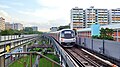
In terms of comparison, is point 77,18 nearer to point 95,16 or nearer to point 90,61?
point 95,16

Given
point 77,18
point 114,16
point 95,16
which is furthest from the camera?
point 95,16

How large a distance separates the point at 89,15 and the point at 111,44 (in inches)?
4190

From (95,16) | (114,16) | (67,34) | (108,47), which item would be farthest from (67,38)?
(114,16)

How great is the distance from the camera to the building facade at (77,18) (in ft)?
392

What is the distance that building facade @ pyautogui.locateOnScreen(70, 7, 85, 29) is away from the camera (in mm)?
119562

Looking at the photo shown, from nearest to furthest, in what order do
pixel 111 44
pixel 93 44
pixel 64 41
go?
pixel 111 44, pixel 93 44, pixel 64 41

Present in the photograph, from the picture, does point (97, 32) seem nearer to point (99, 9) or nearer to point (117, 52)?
point (117, 52)

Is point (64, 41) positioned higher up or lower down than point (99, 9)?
lower down

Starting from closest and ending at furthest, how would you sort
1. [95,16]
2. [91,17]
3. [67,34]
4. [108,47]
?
[108,47] → [67,34] → [91,17] → [95,16]

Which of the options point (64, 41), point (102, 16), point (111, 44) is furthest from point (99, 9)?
point (111, 44)

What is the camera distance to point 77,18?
11975cm

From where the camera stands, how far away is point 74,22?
119750 millimetres

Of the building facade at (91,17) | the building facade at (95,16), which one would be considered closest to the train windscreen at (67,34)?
the building facade at (91,17)

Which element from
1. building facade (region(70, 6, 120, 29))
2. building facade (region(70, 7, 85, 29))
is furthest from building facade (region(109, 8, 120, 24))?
building facade (region(70, 7, 85, 29))
